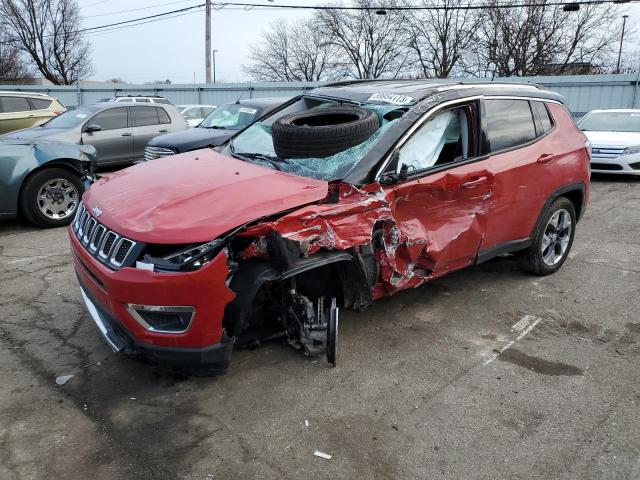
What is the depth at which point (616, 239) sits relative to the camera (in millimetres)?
6695

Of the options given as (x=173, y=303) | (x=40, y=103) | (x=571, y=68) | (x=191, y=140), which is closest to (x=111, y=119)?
(x=191, y=140)

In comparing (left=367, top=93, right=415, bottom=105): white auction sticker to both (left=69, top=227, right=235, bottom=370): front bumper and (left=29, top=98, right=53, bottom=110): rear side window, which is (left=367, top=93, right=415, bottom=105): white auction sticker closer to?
(left=69, top=227, right=235, bottom=370): front bumper

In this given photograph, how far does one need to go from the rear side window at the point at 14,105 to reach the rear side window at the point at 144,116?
3843mm

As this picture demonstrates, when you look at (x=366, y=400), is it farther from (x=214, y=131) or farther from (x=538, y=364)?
(x=214, y=131)

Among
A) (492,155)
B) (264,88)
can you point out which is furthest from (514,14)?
(492,155)

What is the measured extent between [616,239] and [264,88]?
66.3 ft

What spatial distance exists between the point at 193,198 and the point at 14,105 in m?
12.2

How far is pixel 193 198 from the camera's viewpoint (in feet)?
10.2

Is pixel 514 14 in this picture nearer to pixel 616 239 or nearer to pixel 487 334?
pixel 616 239

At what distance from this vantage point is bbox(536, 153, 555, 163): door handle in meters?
4.63

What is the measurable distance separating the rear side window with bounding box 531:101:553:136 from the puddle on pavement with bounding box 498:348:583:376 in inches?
84.9

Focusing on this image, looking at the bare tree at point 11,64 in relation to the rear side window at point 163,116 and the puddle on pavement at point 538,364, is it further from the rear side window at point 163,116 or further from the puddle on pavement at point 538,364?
the puddle on pavement at point 538,364

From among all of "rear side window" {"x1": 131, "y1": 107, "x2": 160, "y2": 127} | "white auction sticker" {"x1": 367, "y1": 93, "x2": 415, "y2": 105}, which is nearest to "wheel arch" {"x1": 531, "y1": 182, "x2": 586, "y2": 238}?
"white auction sticker" {"x1": 367, "y1": 93, "x2": 415, "y2": 105}

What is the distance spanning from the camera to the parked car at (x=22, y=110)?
12.6 metres
